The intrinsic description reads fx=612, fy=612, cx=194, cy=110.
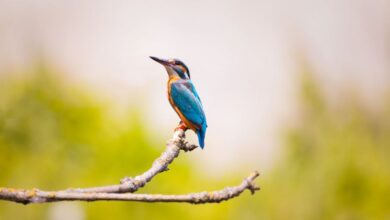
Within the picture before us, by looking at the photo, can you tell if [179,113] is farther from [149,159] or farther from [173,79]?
[149,159]

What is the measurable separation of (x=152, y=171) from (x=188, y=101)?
29.3 inches

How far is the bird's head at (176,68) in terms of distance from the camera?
261 centimetres

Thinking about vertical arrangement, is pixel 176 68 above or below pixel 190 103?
above

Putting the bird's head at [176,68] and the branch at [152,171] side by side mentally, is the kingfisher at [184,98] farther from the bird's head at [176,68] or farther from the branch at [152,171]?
the branch at [152,171]

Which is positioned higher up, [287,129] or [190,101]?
[287,129]

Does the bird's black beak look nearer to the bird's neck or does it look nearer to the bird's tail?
the bird's neck

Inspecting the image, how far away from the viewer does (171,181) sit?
42.0 feet

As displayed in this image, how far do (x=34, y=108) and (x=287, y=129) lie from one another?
7324 millimetres

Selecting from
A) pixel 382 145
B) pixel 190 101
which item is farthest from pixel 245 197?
→ pixel 190 101

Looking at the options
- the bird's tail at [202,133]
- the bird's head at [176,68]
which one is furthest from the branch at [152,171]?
the bird's head at [176,68]

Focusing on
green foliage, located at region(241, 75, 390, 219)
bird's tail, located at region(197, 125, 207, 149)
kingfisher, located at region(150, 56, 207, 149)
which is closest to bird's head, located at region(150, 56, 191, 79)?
kingfisher, located at region(150, 56, 207, 149)

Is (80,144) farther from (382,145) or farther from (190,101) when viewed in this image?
(190,101)

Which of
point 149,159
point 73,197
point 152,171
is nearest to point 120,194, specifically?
point 73,197

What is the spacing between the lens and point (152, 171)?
1.90 m
